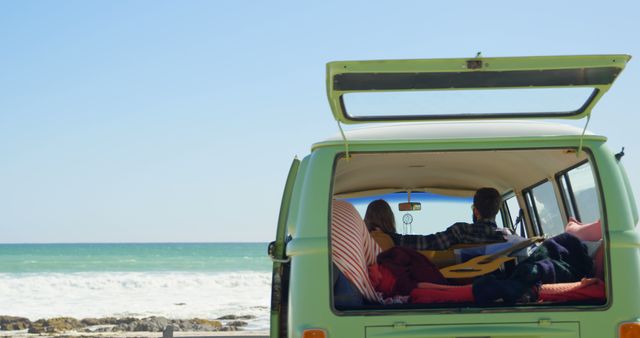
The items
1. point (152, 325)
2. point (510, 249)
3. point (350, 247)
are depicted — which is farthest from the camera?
point (152, 325)

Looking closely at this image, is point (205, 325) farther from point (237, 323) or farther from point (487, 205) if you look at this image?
point (487, 205)

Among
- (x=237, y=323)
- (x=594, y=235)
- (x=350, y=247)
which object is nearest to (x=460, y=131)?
(x=350, y=247)

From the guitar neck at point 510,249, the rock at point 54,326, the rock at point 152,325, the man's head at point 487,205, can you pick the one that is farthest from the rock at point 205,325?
the guitar neck at point 510,249

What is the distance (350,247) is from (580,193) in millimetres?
2012

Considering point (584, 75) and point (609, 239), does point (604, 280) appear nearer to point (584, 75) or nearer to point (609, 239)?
point (609, 239)

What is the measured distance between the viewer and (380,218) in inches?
268

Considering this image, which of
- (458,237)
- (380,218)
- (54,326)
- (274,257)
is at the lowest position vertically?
(54,326)

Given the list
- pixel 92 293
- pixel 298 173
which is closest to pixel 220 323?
pixel 298 173

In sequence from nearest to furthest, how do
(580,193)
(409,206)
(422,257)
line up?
(422,257) < (580,193) < (409,206)

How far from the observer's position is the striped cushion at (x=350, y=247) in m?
4.45

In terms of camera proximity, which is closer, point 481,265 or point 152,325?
point 481,265

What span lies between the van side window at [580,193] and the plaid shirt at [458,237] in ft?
1.62

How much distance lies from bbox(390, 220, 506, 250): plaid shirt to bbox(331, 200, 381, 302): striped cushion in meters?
1.74

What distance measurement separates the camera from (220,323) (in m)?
18.4
